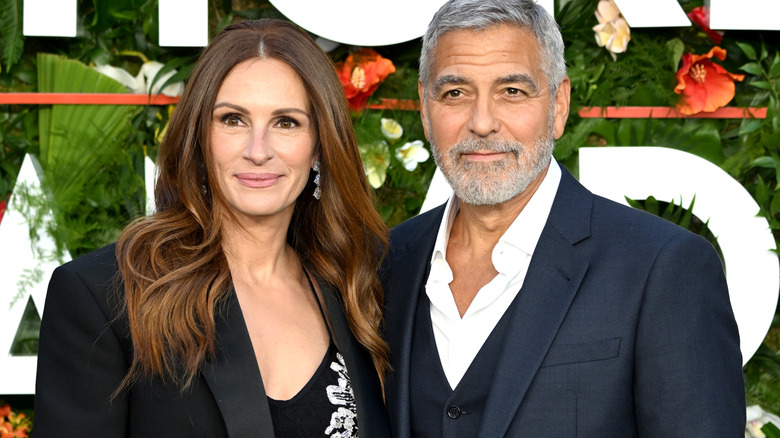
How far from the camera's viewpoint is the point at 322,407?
6.81 feet

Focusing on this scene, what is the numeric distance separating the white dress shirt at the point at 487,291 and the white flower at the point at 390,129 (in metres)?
1.02

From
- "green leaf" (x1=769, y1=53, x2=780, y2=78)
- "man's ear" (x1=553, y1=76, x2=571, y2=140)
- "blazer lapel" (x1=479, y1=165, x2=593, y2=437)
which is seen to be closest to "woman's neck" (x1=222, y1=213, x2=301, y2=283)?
"blazer lapel" (x1=479, y1=165, x2=593, y2=437)

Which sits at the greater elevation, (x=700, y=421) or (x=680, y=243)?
(x=680, y=243)

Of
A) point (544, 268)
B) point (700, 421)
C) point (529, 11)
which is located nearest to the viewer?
point (700, 421)

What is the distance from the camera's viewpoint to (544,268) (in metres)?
2.06

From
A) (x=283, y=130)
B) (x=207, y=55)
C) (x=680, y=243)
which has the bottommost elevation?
(x=680, y=243)

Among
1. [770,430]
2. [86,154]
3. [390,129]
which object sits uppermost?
[390,129]

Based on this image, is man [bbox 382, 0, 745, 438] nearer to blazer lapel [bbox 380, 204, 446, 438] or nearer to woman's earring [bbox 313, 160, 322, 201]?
blazer lapel [bbox 380, 204, 446, 438]

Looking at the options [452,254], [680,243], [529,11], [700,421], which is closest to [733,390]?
[700,421]

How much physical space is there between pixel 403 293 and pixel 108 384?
781mm

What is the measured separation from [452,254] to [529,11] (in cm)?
64

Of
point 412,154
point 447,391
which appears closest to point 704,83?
point 412,154

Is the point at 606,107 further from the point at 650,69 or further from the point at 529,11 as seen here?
the point at 529,11

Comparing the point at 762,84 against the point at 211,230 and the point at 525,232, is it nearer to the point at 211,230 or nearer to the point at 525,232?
the point at 525,232
